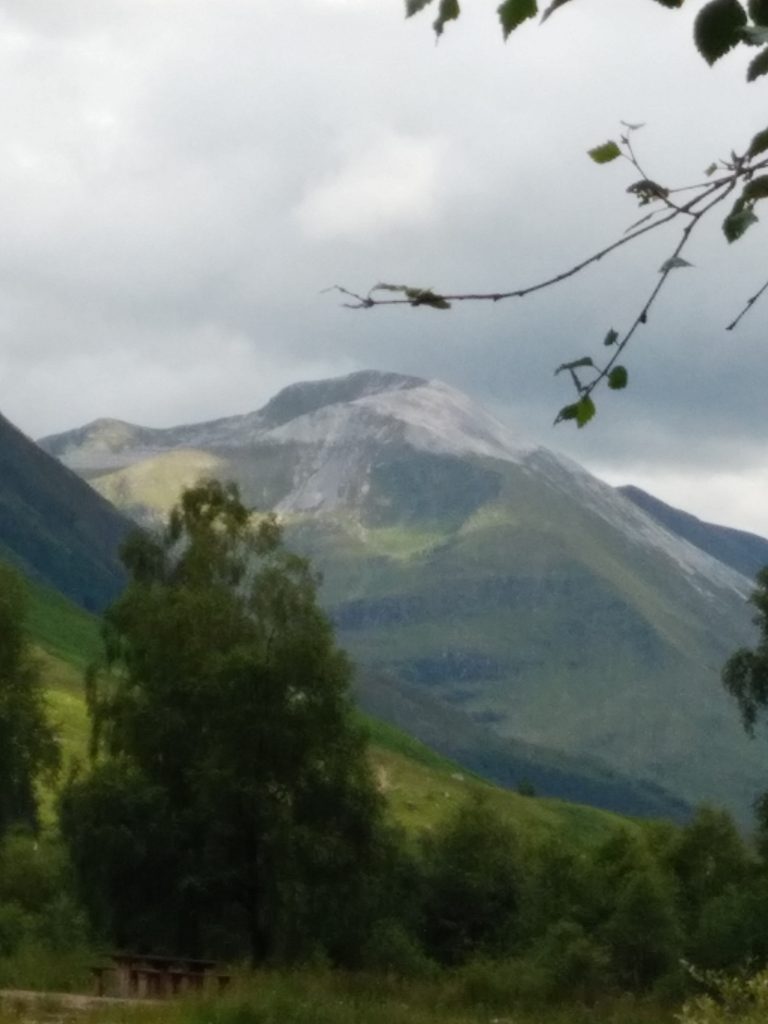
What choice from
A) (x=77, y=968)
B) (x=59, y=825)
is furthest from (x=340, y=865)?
(x=77, y=968)

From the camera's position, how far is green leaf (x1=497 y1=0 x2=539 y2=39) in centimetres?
488

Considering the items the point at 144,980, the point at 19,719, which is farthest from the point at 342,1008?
the point at 19,719

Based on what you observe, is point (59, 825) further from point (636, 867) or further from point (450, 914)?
point (636, 867)

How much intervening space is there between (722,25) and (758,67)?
0.16 metres

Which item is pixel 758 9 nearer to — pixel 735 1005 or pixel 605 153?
pixel 605 153

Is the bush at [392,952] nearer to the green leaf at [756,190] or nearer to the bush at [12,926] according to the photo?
the bush at [12,926]

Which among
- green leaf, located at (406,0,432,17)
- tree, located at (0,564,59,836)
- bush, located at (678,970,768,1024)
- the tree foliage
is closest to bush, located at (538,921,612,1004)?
the tree foliage

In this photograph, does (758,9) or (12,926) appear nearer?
(758,9)

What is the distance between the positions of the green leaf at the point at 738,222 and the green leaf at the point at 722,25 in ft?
1.33

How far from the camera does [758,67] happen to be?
4.75 meters

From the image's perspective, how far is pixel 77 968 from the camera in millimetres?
39406

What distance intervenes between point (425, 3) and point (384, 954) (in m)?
47.1

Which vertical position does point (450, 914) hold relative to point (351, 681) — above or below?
below

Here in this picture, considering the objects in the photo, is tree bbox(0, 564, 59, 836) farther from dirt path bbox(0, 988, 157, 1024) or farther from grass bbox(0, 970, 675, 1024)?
dirt path bbox(0, 988, 157, 1024)
